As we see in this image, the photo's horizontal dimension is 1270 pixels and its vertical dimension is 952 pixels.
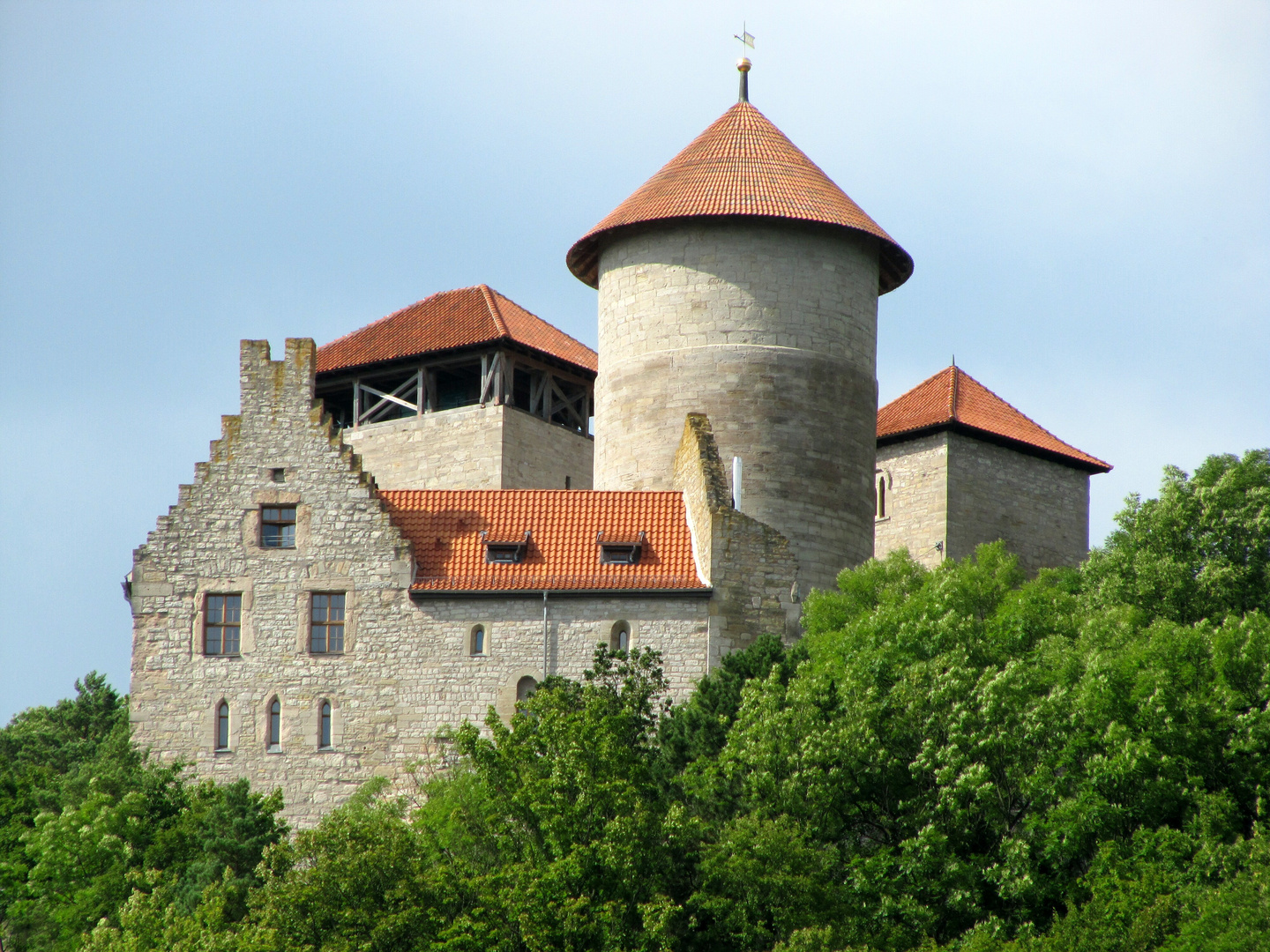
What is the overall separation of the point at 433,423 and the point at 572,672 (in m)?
19.3

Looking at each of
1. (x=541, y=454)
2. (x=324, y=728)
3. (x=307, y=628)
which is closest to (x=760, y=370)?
(x=307, y=628)

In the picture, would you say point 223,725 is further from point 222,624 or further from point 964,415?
Answer: point 964,415

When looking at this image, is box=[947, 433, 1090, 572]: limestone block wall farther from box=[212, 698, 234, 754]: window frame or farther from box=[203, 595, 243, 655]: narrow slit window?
box=[212, 698, 234, 754]: window frame

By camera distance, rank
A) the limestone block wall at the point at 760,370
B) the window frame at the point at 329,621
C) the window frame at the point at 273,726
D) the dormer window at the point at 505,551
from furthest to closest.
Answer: the limestone block wall at the point at 760,370, the dormer window at the point at 505,551, the window frame at the point at 329,621, the window frame at the point at 273,726

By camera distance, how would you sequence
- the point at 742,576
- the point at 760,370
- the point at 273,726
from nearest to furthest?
the point at 742,576, the point at 273,726, the point at 760,370

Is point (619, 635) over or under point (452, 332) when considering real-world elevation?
under

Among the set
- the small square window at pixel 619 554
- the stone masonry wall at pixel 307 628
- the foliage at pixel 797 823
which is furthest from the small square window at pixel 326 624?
the small square window at pixel 619 554

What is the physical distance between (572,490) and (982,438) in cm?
1441

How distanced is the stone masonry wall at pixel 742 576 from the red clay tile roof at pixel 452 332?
17069 mm

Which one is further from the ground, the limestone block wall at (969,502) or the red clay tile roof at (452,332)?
the red clay tile roof at (452,332)

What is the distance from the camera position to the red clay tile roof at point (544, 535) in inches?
1725

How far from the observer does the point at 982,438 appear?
60594 millimetres

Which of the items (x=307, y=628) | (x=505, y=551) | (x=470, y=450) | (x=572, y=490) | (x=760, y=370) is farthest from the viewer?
(x=470, y=450)

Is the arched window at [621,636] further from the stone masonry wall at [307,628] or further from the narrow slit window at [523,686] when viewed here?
the narrow slit window at [523,686]
